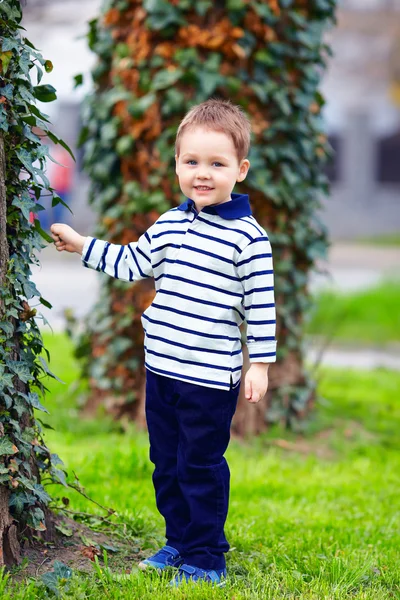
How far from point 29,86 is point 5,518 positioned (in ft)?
4.19

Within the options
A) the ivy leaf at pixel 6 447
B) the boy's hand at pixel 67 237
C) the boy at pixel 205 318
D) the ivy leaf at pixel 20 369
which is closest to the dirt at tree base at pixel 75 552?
the boy at pixel 205 318

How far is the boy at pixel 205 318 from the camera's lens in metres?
2.70

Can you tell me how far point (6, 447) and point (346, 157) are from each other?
2169 cm

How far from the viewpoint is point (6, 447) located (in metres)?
2.57

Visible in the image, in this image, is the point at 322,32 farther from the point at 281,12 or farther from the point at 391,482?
the point at 391,482

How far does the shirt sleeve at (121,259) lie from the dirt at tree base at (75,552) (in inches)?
33.3

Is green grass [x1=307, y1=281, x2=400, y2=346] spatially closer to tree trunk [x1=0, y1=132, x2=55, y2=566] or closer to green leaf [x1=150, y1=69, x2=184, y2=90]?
green leaf [x1=150, y1=69, x2=184, y2=90]

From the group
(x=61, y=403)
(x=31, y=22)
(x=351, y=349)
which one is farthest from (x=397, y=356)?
(x=31, y=22)

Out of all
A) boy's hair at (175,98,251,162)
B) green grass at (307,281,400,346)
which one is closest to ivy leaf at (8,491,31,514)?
boy's hair at (175,98,251,162)

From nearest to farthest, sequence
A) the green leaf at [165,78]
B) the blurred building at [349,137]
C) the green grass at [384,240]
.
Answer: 1. the green leaf at [165,78]
2. the blurred building at [349,137]
3. the green grass at [384,240]

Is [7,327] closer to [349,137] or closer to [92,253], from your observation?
[92,253]

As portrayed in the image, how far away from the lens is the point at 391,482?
4602 mm

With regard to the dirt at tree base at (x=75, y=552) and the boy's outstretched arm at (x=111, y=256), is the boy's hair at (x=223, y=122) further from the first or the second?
the dirt at tree base at (x=75, y=552)

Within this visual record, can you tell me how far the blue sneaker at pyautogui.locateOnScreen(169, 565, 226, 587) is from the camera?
8.96 feet
